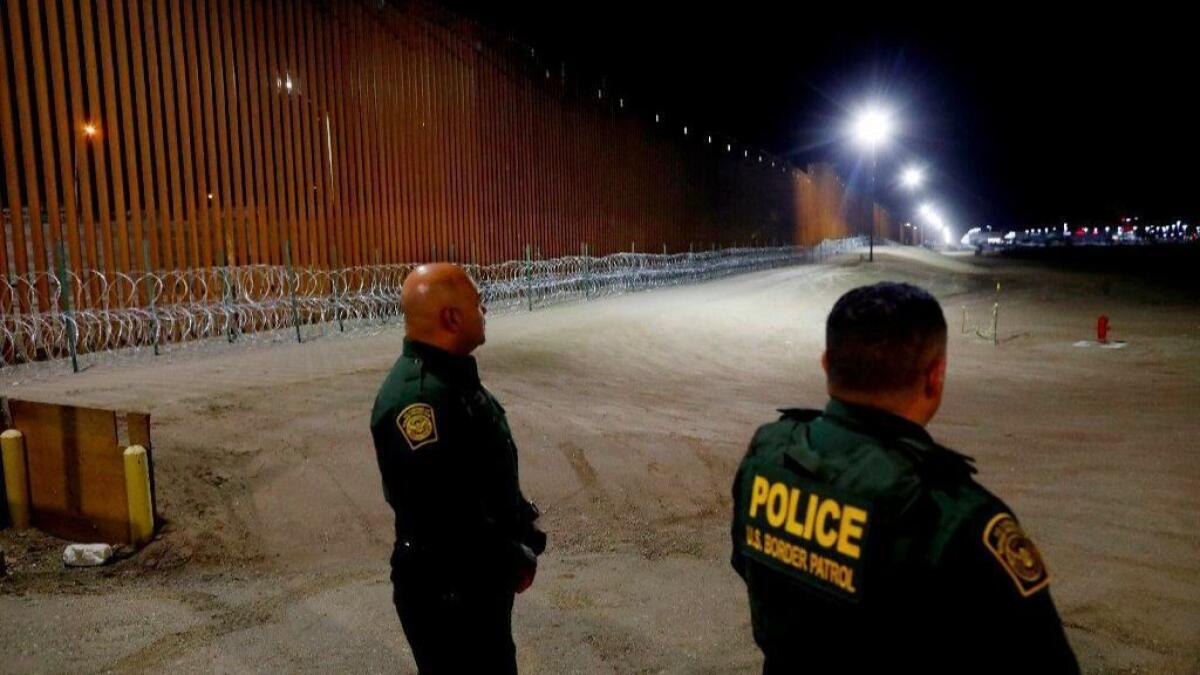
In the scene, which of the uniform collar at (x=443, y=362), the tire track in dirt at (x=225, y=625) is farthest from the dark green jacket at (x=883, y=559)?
the tire track in dirt at (x=225, y=625)

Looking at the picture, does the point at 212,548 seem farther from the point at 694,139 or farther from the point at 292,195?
the point at 694,139

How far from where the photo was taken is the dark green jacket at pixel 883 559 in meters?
1.33

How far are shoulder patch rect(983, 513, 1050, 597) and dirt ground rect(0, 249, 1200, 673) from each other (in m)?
2.72

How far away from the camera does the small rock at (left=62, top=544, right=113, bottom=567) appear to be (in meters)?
5.34

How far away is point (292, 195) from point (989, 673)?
1579 cm

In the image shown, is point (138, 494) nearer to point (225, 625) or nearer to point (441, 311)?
point (225, 625)

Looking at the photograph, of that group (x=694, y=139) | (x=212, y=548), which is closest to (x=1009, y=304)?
(x=694, y=139)

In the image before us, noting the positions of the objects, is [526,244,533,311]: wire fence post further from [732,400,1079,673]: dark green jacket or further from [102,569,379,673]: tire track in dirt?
[732,400,1079,673]: dark green jacket

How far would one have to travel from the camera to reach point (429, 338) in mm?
2539

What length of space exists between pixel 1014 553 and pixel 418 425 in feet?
5.36

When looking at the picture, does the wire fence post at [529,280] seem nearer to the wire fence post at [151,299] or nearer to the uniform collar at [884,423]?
the wire fence post at [151,299]

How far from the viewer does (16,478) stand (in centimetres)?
595

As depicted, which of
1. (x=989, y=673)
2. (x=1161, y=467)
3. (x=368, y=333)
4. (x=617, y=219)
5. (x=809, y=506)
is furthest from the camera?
(x=617, y=219)

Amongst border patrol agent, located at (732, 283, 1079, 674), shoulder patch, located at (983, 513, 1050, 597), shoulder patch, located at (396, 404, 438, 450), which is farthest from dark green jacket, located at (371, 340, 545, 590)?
shoulder patch, located at (983, 513, 1050, 597)
